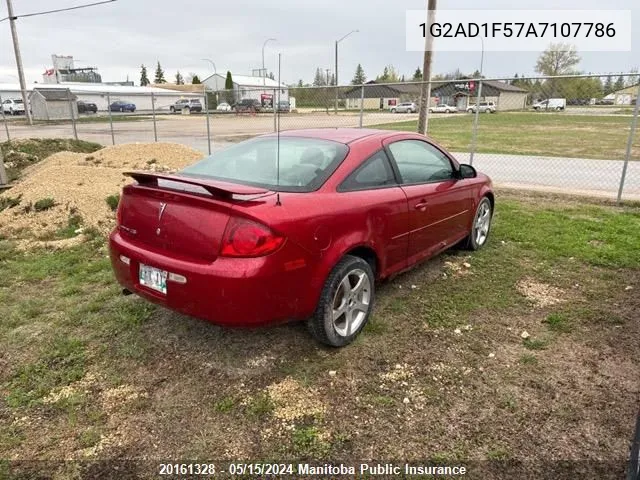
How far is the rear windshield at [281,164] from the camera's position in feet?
10.7

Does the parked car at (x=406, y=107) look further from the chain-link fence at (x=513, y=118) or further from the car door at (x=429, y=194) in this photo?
the car door at (x=429, y=194)

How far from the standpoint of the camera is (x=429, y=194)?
163 inches

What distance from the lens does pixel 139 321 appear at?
149 inches

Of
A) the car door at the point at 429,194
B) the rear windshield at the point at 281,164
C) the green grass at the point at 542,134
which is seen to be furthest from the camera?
the green grass at the point at 542,134

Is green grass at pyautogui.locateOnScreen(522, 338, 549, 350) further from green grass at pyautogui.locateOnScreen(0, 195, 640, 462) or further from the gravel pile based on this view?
the gravel pile

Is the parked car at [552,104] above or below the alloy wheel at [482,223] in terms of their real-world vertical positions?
above

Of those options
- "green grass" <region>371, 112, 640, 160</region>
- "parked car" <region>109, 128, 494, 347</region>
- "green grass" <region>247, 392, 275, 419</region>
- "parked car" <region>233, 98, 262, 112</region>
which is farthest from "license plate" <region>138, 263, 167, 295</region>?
"parked car" <region>233, 98, 262, 112</region>

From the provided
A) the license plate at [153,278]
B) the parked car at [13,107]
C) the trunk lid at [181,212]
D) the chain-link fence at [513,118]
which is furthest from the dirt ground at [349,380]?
the parked car at [13,107]

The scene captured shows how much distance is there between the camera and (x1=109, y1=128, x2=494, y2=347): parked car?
8.97 feet

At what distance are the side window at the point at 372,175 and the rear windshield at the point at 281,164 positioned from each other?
15 centimetres

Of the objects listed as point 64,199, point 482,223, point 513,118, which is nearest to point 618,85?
point 513,118

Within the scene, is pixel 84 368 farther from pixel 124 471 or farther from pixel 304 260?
pixel 304 260

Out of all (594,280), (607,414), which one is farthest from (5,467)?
(594,280)

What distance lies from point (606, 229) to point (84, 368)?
6.36 m
